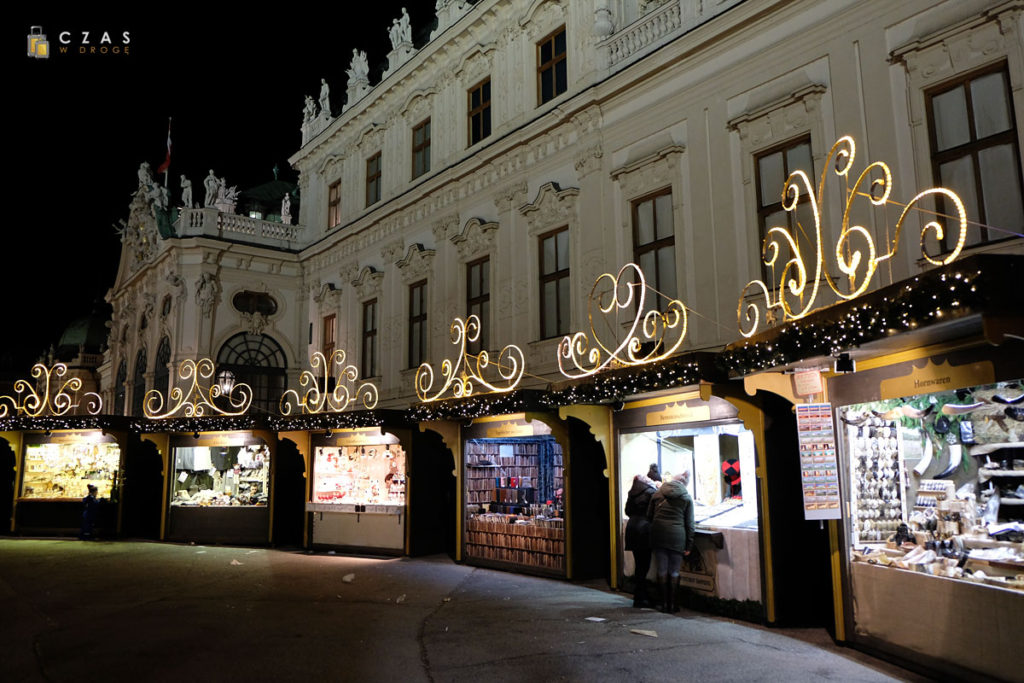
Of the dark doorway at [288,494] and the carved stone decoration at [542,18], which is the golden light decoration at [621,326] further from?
the dark doorway at [288,494]

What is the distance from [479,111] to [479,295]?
4.75 m

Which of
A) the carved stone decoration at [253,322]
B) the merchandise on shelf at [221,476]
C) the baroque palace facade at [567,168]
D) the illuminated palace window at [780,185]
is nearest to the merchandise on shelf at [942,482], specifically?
the baroque palace facade at [567,168]

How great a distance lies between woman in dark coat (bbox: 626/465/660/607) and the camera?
1096 centimetres

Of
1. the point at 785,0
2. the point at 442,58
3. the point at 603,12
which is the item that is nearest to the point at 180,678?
the point at 785,0

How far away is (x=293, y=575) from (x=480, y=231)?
8678mm

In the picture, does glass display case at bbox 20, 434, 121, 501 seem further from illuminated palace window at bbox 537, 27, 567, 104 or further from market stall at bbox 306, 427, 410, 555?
illuminated palace window at bbox 537, 27, 567, 104

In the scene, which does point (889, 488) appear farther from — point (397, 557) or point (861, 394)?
point (397, 557)

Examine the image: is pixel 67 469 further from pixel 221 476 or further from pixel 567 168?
pixel 567 168

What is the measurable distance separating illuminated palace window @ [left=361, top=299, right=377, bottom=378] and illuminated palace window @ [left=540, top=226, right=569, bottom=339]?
7341mm

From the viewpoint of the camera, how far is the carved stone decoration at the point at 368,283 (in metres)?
22.3

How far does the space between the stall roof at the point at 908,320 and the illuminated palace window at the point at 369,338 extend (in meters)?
15.0

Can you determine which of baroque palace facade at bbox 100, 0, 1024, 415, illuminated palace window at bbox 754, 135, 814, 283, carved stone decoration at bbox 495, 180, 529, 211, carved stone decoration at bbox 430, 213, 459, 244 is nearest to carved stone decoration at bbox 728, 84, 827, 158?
baroque palace facade at bbox 100, 0, 1024, 415

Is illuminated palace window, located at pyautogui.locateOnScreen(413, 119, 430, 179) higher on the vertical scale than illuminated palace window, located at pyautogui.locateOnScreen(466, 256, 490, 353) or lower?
higher

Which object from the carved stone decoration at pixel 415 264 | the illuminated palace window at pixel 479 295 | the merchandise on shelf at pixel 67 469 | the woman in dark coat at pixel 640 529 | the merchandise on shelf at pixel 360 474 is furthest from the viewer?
the merchandise on shelf at pixel 67 469
